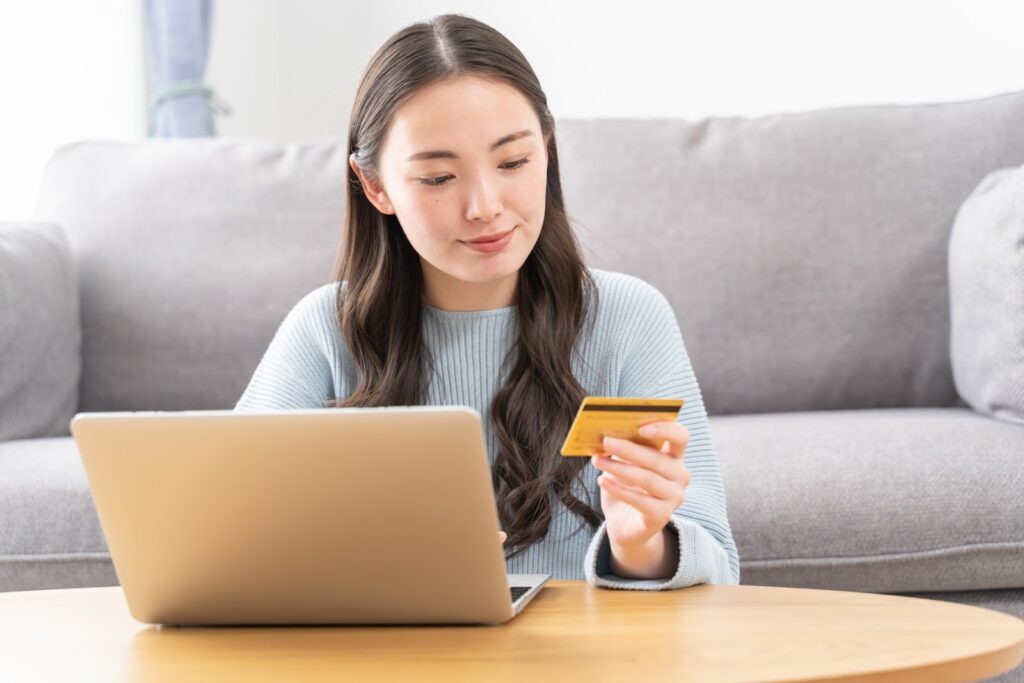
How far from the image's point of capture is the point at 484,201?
1.28 m

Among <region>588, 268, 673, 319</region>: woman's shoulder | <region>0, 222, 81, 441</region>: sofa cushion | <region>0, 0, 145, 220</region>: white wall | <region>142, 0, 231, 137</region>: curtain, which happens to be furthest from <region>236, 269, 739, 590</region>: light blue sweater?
<region>142, 0, 231, 137</region>: curtain

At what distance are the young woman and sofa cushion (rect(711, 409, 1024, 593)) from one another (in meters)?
0.31

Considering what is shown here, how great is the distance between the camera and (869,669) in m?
0.73

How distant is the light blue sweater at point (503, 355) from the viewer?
1.38m

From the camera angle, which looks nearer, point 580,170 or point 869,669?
point 869,669

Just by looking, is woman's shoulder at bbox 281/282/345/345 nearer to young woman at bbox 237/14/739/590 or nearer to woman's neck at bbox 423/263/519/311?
young woman at bbox 237/14/739/590

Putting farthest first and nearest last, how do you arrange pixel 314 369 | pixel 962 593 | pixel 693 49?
1. pixel 693 49
2. pixel 962 593
3. pixel 314 369

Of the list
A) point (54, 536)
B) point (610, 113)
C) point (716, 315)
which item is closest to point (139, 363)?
point (54, 536)

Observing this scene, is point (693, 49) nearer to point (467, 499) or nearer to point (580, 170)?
point (580, 170)

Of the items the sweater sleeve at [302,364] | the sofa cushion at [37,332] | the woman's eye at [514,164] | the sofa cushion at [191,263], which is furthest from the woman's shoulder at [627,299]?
the sofa cushion at [37,332]

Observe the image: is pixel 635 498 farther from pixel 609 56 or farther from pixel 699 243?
pixel 609 56

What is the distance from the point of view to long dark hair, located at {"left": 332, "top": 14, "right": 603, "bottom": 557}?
1.35 metres

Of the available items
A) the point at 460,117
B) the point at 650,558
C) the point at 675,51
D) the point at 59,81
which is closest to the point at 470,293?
the point at 460,117

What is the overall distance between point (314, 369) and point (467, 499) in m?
0.70
